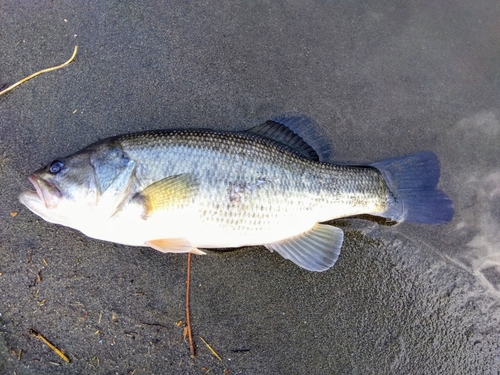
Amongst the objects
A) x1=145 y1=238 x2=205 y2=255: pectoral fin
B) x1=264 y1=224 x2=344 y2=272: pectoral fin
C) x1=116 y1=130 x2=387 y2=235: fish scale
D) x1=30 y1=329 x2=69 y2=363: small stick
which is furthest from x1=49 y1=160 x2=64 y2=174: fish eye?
x1=264 y1=224 x2=344 y2=272: pectoral fin

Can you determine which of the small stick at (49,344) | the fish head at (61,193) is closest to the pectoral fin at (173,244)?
the fish head at (61,193)

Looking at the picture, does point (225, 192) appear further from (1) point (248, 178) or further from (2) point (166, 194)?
(2) point (166, 194)

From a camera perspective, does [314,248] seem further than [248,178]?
Yes

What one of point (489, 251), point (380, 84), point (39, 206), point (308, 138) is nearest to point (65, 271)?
point (39, 206)

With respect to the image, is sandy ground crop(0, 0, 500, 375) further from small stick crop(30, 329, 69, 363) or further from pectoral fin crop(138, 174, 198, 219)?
pectoral fin crop(138, 174, 198, 219)

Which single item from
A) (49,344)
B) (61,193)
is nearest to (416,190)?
(61,193)

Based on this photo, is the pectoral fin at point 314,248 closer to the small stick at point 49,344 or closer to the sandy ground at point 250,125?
the sandy ground at point 250,125
